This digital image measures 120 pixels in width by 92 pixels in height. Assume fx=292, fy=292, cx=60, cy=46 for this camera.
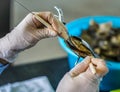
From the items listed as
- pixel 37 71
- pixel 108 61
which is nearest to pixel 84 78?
pixel 108 61

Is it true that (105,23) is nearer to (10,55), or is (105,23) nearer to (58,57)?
(58,57)

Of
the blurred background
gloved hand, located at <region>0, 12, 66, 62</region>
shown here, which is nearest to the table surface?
the blurred background

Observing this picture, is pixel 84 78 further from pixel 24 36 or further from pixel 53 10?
pixel 53 10

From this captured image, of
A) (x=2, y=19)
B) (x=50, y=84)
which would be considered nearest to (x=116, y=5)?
(x=2, y=19)

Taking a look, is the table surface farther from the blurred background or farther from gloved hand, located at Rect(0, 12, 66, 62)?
gloved hand, located at Rect(0, 12, 66, 62)

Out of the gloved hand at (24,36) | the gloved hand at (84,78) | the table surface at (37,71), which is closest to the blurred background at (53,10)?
the table surface at (37,71)

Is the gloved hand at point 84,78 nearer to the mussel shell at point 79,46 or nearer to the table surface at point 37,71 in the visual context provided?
the mussel shell at point 79,46

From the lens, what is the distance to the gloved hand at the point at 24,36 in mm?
435

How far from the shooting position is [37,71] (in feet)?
2.14

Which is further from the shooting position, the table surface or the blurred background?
the blurred background

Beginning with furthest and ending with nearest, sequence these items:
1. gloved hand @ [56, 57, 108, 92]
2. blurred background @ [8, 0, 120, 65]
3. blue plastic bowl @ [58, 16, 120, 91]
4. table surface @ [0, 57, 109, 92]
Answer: blurred background @ [8, 0, 120, 65]
table surface @ [0, 57, 109, 92]
blue plastic bowl @ [58, 16, 120, 91]
gloved hand @ [56, 57, 108, 92]

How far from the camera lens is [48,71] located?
0.66 meters

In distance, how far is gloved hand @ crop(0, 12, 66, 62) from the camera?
0.44 m

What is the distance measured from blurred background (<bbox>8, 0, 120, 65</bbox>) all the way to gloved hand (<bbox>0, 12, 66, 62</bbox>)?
21 centimetres
